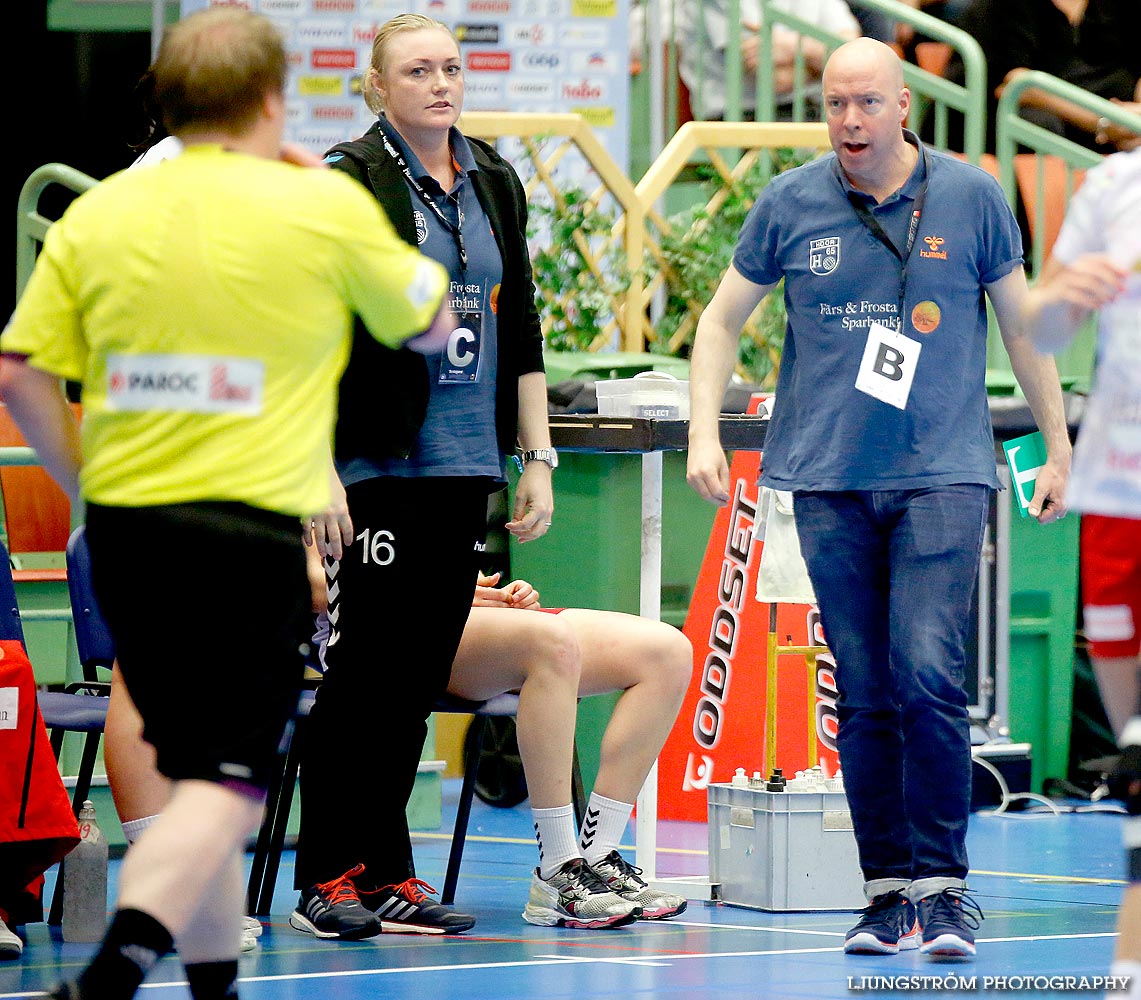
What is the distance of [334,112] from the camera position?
794cm

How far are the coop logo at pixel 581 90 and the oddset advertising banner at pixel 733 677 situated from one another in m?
2.23

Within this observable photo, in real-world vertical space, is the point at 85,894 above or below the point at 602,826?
below

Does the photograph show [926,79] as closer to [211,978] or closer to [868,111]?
[868,111]

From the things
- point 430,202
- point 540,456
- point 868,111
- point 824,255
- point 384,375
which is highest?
point 868,111

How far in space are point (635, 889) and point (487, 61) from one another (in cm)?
430

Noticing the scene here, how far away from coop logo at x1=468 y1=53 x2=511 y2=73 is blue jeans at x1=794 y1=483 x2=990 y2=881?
4.23 m

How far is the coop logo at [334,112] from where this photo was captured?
7930 mm

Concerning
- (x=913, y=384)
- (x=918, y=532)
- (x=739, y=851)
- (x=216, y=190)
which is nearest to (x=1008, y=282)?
(x=913, y=384)

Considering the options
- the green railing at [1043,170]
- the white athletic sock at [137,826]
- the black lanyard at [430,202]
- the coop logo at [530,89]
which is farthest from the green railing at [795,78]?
the white athletic sock at [137,826]

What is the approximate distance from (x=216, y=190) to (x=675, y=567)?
182 inches

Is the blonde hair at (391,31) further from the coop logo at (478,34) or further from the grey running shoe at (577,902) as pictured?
the coop logo at (478,34)

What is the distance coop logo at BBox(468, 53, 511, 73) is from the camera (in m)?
8.14

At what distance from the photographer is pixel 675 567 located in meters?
7.30

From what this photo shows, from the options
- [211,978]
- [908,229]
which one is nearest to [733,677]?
[908,229]
